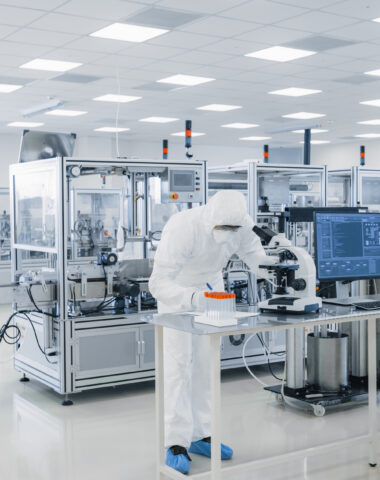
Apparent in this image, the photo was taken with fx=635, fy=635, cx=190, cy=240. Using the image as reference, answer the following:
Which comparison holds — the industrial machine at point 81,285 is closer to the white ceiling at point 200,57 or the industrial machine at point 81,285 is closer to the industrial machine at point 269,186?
the industrial machine at point 269,186

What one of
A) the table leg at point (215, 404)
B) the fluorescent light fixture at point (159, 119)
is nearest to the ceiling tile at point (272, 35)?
the table leg at point (215, 404)

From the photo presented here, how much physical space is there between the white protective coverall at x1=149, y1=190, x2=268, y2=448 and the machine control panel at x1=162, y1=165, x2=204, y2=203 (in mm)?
1479

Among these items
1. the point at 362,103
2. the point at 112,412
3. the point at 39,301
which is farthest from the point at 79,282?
the point at 362,103

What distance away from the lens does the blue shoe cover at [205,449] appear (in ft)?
10.4

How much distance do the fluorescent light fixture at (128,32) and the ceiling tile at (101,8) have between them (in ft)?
0.91

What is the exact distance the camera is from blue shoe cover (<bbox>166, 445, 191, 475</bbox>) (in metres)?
2.94

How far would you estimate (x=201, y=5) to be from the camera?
15.6 feet

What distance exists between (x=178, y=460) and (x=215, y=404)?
0.64 m

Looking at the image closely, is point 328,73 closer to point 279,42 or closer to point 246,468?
point 279,42

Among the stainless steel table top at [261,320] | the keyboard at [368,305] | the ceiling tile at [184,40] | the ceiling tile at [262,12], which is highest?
the ceiling tile at [262,12]

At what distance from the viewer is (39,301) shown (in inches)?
168

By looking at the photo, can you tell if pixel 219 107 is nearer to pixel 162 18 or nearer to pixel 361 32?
pixel 361 32

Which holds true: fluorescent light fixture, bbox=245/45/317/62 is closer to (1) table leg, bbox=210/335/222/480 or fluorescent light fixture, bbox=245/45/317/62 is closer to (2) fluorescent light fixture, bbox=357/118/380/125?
(1) table leg, bbox=210/335/222/480

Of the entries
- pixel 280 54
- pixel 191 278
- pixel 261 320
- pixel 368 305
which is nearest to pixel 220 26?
pixel 280 54
